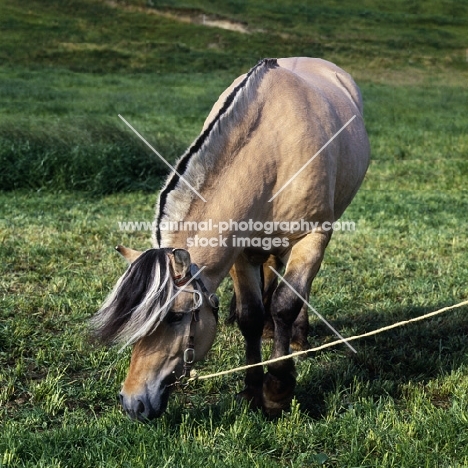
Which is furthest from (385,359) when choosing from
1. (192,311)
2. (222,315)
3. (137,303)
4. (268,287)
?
(137,303)

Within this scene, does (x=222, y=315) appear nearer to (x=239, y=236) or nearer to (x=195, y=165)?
(x=239, y=236)

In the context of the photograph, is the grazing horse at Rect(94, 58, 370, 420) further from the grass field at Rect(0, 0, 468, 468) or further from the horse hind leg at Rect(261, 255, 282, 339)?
the horse hind leg at Rect(261, 255, 282, 339)

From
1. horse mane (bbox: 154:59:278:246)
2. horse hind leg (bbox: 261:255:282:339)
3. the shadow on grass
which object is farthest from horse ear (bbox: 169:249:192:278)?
horse hind leg (bbox: 261:255:282:339)

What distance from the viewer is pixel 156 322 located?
3387 millimetres

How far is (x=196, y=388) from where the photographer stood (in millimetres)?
4402

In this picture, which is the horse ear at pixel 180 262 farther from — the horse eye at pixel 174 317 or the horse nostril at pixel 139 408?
the horse nostril at pixel 139 408

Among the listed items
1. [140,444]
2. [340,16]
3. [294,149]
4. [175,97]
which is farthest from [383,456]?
[340,16]

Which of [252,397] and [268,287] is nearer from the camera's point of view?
[252,397]

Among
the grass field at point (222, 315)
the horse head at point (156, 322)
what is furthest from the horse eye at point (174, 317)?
the grass field at point (222, 315)

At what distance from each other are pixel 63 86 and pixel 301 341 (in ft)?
72.6

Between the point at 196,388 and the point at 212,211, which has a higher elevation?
the point at 212,211

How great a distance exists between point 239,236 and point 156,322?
762mm

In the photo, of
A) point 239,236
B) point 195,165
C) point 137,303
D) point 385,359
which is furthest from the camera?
point 385,359

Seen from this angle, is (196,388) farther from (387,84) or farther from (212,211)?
(387,84)
